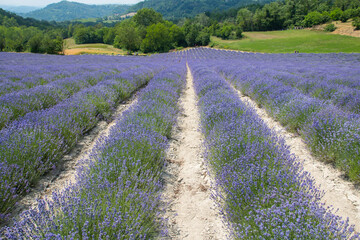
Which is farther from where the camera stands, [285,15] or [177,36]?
[285,15]

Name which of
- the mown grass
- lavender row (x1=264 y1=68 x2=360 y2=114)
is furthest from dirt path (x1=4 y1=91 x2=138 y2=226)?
the mown grass

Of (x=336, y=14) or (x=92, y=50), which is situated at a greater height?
(x=336, y=14)

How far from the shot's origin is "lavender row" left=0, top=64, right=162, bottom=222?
2303mm

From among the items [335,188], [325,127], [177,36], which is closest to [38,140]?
[335,188]

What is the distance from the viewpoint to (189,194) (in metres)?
2.72

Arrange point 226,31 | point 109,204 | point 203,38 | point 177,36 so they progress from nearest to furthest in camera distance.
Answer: point 109,204 < point 203,38 < point 177,36 < point 226,31

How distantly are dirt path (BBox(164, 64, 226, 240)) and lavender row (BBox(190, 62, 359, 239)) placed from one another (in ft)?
0.65

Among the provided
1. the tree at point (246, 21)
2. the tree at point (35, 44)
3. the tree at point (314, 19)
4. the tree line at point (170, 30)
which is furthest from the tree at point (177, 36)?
the tree at point (314, 19)

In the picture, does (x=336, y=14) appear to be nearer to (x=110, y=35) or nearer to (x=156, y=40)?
(x=156, y=40)

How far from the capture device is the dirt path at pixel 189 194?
84.8 inches

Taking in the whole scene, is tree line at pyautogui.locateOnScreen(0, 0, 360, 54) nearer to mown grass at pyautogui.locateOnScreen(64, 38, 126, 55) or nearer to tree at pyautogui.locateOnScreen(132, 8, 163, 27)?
tree at pyautogui.locateOnScreen(132, 8, 163, 27)

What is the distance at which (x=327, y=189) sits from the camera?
264 centimetres

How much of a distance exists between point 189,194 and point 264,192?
110 cm

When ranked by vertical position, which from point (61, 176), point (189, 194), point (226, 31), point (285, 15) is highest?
point (285, 15)
